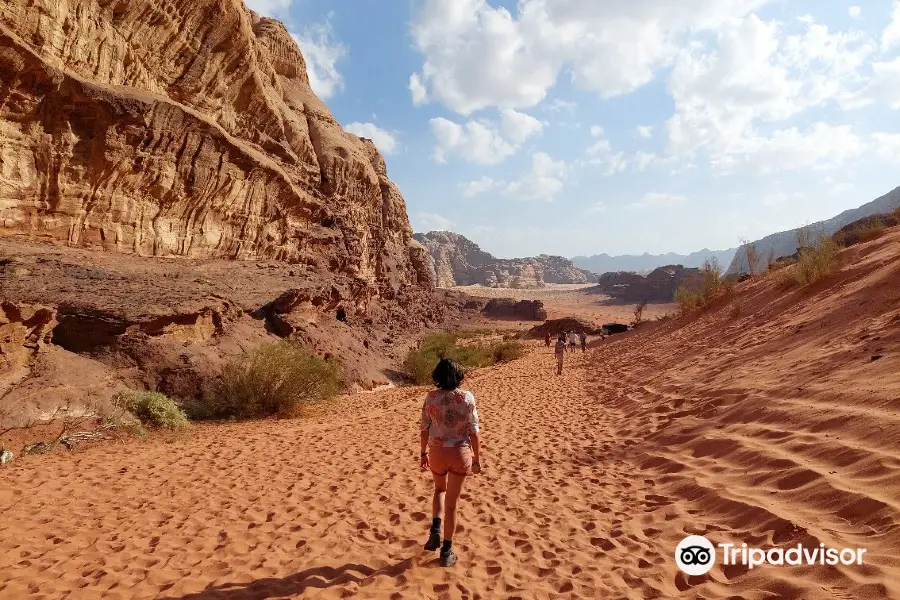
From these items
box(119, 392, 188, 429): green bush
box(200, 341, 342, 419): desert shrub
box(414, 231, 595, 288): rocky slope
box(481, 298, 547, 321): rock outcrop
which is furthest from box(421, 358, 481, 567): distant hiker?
Answer: box(414, 231, 595, 288): rocky slope

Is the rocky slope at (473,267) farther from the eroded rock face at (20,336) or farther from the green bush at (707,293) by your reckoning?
the eroded rock face at (20,336)

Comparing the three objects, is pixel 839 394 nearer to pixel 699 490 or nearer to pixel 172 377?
pixel 699 490

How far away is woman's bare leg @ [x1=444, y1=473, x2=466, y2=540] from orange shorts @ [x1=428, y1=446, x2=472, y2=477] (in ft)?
0.18

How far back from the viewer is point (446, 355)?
2228 centimetres

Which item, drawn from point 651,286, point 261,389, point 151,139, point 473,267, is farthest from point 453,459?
point 473,267

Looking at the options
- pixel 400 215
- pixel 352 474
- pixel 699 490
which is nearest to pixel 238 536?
pixel 352 474

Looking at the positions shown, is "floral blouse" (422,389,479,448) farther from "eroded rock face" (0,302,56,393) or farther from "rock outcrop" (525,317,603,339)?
"rock outcrop" (525,317,603,339)

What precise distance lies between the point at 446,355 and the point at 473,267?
3482 inches

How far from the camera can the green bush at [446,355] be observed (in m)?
18.2

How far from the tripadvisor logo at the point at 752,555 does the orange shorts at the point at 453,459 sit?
177cm

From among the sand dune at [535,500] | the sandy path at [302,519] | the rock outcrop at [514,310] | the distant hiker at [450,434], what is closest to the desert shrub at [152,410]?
the sand dune at [535,500]

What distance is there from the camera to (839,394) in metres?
5.11

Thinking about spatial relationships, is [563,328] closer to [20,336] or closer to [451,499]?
[20,336]

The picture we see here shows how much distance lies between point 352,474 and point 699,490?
13.8ft
